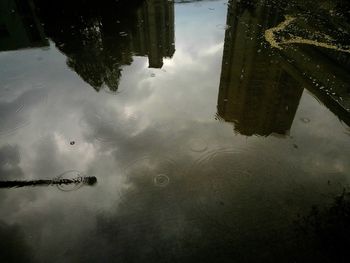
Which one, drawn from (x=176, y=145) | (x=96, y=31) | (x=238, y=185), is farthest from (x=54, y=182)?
(x=96, y=31)

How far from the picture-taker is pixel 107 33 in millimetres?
10211

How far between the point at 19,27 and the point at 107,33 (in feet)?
13.6

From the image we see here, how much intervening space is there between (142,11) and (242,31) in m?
5.09

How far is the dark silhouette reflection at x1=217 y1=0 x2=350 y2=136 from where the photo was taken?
243 inches

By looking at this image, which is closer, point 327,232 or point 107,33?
point 327,232

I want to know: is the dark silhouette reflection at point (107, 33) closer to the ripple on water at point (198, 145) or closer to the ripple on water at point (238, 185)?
the ripple on water at point (198, 145)

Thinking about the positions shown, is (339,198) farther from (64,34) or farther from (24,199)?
(64,34)

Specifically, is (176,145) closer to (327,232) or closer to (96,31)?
(327,232)

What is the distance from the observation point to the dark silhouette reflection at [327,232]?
3809mm

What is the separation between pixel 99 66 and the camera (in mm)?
8227

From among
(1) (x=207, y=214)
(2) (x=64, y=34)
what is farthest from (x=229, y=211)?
(2) (x=64, y=34)

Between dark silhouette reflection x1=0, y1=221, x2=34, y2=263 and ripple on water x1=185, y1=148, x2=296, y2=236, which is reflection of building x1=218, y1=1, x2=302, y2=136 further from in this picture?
dark silhouette reflection x1=0, y1=221, x2=34, y2=263

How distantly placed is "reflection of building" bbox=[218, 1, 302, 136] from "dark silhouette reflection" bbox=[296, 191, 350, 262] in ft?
6.34

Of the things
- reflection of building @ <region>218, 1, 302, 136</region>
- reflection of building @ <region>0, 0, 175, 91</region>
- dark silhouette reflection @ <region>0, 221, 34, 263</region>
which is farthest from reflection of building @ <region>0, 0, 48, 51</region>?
dark silhouette reflection @ <region>0, 221, 34, 263</region>
